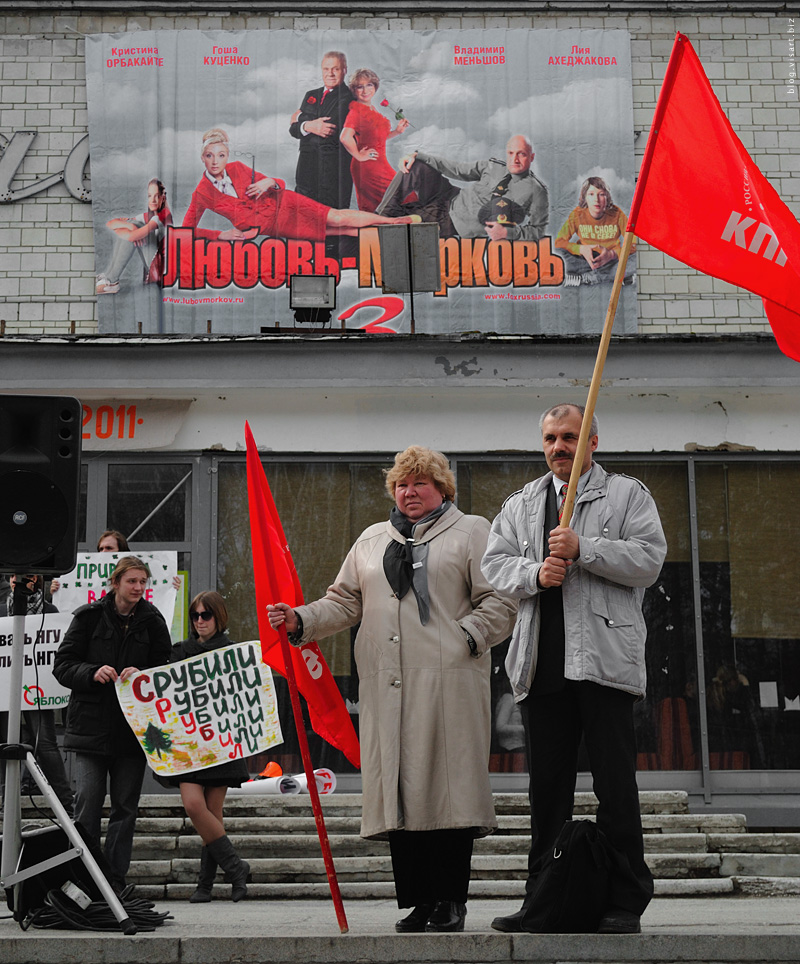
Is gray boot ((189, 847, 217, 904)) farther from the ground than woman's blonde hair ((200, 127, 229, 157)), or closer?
closer

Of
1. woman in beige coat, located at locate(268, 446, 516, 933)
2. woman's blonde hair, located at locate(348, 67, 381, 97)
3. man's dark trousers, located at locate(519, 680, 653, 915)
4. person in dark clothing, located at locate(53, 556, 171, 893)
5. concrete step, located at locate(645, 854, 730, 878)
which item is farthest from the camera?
woman's blonde hair, located at locate(348, 67, 381, 97)

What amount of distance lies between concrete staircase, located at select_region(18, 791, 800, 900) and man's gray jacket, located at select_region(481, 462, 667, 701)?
3412 millimetres

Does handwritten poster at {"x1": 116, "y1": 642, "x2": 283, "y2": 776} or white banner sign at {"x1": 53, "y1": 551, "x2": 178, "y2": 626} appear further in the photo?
white banner sign at {"x1": 53, "y1": 551, "x2": 178, "y2": 626}

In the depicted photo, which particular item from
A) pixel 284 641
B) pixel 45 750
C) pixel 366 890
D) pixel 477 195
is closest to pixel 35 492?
pixel 284 641

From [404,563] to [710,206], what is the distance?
6.28ft

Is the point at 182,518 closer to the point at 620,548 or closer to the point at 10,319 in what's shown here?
the point at 10,319

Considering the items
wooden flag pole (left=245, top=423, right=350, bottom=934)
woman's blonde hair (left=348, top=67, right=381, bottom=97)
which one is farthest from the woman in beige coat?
woman's blonde hair (left=348, top=67, right=381, bottom=97)

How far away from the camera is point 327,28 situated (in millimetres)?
14344

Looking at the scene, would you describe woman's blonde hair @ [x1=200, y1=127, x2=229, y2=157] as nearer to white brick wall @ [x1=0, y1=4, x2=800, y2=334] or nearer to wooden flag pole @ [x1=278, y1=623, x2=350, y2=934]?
white brick wall @ [x1=0, y1=4, x2=800, y2=334]

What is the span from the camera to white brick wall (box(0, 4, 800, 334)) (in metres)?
14.0

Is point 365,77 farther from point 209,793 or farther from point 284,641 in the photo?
point 284,641

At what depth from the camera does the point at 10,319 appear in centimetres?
1403

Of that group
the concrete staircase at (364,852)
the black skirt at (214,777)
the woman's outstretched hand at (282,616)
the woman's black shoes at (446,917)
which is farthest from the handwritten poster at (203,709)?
the woman's black shoes at (446,917)

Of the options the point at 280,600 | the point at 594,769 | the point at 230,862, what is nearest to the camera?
the point at 594,769
